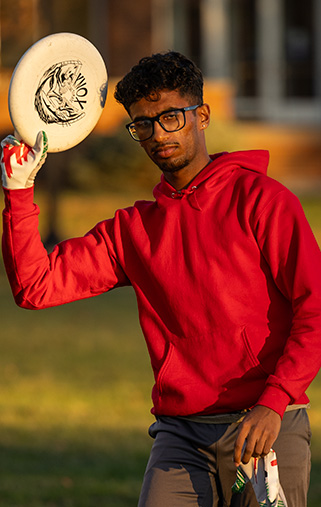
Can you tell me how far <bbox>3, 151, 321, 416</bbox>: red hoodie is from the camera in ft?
10.0

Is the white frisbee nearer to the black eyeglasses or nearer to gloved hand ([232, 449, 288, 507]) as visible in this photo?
the black eyeglasses

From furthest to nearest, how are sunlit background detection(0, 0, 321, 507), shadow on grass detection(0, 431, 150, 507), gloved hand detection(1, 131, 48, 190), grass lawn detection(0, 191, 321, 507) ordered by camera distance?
sunlit background detection(0, 0, 321, 507), grass lawn detection(0, 191, 321, 507), shadow on grass detection(0, 431, 150, 507), gloved hand detection(1, 131, 48, 190)

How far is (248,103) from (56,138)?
2336cm

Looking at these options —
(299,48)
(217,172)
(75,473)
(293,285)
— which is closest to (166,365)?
(293,285)

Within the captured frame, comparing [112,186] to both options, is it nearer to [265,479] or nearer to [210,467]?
[210,467]

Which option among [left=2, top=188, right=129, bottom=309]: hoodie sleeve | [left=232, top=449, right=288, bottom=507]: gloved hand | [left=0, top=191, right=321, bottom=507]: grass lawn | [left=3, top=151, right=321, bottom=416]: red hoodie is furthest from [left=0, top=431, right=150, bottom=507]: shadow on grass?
[left=232, top=449, right=288, bottom=507]: gloved hand

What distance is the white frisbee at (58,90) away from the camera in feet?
11.1

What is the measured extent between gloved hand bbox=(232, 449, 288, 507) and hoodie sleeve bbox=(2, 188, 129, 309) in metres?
0.85

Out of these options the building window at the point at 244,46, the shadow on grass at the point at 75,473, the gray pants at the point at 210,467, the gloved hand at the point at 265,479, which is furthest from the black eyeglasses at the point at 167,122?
the building window at the point at 244,46

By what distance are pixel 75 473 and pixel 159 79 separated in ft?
11.4

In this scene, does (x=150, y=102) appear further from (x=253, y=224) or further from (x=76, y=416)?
(x=76, y=416)

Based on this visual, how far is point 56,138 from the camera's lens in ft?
11.4

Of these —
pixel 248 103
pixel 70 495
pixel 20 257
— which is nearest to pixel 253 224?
pixel 20 257

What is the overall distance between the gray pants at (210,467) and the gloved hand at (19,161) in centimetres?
92
